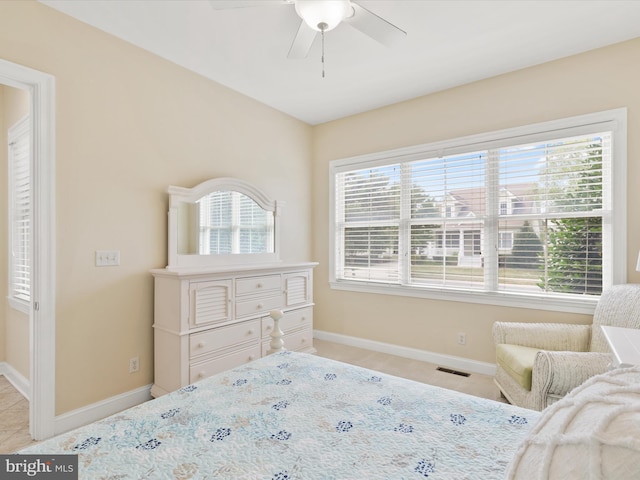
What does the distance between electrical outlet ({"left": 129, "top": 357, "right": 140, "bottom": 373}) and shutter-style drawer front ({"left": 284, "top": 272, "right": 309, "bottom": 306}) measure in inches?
53.3

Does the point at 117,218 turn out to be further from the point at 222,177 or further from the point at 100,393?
the point at 100,393

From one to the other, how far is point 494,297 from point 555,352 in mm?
1040

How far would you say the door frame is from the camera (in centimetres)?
214

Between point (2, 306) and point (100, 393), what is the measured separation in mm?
1736

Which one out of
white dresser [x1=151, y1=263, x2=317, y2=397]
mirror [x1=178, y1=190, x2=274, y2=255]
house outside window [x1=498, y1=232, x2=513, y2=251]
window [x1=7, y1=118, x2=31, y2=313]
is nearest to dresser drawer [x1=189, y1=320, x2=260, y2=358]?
white dresser [x1=151, y1=263, x2=317, y2=397]

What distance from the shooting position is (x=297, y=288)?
345cm

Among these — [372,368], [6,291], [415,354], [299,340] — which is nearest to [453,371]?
[415,354]

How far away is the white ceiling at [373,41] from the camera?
2.21m

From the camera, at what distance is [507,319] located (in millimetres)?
3070

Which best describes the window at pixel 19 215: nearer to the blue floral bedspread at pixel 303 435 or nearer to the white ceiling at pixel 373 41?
the white ceiling at pixel 373 41

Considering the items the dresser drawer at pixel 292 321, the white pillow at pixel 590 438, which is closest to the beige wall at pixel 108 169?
the dresser drawer at pixel 292 321

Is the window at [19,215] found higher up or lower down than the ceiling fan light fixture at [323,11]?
lower down

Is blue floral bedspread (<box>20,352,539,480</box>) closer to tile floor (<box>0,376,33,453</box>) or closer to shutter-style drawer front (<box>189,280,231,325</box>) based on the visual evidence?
shutter-style drawer front (<box>189,280,231,325</box>)

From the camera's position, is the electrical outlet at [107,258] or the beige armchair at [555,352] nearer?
the beige armchair at [555,352]
